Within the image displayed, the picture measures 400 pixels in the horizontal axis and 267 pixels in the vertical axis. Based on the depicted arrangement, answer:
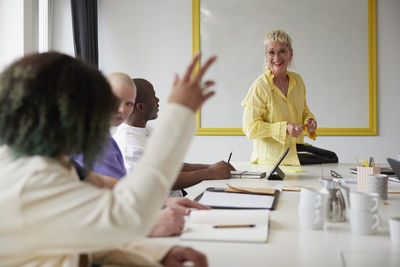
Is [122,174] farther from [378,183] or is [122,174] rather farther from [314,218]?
[378,183]

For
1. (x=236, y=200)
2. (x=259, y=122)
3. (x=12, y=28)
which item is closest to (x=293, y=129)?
(x=259, y=122)

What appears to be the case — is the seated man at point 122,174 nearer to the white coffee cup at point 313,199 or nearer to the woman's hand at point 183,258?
the woman's hand at point 183,258

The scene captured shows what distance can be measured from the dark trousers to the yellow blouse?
0.06 metres

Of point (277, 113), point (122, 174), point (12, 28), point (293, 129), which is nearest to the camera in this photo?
point (122, 174)

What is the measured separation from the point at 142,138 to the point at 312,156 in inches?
57.3

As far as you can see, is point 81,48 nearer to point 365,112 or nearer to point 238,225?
point 365,112

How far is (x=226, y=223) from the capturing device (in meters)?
1.25

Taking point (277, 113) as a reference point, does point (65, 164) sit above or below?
below

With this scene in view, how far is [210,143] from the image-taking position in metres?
5.12

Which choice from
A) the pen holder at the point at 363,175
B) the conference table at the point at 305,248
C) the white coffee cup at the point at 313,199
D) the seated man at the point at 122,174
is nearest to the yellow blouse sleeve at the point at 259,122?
the pen holder at the point at 363,175

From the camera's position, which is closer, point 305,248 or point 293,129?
point 305,248

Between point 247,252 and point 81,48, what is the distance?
408 centimetres

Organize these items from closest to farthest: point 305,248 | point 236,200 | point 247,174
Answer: point 305,248 < point 236,200 < point 247,174

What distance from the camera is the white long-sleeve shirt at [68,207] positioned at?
65 cm
